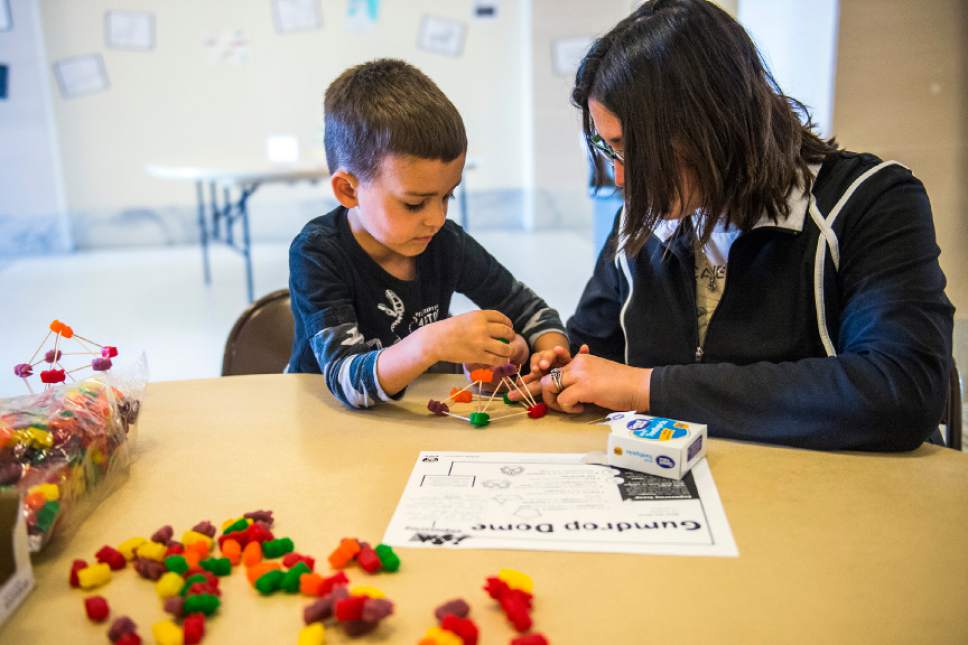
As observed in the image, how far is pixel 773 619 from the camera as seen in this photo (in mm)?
582

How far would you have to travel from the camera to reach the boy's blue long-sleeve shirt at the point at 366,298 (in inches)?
44.1

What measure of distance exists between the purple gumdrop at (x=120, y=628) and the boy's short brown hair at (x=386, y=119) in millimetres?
777

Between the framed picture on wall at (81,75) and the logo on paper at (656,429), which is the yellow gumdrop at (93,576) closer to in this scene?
the logo on paper at (656,429)

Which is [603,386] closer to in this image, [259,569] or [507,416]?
[507,416]

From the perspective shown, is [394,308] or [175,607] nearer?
[175,607]

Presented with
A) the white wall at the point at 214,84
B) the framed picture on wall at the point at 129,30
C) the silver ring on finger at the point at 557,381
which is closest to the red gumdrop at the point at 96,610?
the silver ring on finger at the point at 557,381

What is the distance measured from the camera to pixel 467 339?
3.41 feet

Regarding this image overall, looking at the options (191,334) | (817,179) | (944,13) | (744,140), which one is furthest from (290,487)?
(191,334)

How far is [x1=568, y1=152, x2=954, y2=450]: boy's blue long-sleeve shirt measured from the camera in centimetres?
89

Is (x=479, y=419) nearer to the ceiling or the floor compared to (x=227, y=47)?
nearer to the floor

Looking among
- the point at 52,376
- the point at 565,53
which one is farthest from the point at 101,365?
the point at 565,53

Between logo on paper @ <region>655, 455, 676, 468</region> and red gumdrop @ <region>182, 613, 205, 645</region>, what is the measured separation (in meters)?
0.46

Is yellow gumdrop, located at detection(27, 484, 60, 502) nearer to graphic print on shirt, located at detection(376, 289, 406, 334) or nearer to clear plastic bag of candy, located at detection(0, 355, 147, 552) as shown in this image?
clear plastic bag of candy, located at detection(0, 355, 147, 552)

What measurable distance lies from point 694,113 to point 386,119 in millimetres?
458
